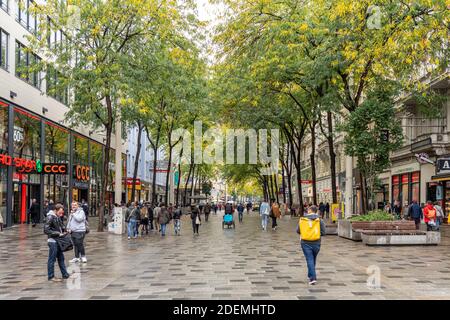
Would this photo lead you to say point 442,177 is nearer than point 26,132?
Yes

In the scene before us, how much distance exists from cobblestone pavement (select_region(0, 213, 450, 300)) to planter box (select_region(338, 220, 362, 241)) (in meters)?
1.05

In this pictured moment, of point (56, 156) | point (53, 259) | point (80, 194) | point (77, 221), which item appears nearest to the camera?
point (53, 259)

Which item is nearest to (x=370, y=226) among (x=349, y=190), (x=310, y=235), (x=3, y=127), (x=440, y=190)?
(x=349, y=190)

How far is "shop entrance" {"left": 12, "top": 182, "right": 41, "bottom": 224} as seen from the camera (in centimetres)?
3188

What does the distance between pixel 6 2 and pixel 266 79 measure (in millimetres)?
14837

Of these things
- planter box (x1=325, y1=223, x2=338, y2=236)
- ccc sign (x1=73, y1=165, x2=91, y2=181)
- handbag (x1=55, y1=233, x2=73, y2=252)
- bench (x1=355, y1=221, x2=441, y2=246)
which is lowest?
planter box (x1=325, y1=223, x2=338, y2=236)

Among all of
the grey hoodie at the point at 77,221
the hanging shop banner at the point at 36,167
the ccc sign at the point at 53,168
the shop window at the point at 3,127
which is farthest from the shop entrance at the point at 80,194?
the grey hoodie at the point at 77,221

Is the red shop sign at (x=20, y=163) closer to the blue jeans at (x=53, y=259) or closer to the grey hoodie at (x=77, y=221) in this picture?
the grey hoodie at (x=77, y=221)

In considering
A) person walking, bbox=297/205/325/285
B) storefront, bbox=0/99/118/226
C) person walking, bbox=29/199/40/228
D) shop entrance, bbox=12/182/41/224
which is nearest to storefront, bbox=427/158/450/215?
storefront, bbox=0/99/118/226

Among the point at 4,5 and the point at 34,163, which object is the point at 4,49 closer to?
the point at 4,5

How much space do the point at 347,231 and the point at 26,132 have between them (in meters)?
20.0

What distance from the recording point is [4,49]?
97.9 ft

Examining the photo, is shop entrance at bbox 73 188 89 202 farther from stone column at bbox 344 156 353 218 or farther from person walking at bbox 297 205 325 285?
person walking at bbox 297 205 325 285
